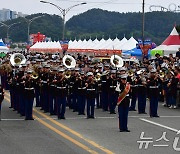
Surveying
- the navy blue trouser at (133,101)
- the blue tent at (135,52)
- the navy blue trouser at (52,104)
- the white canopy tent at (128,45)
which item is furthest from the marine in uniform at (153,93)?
the white canopy tent at (128,45)

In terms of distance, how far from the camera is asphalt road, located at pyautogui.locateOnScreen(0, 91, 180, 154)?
1322cm

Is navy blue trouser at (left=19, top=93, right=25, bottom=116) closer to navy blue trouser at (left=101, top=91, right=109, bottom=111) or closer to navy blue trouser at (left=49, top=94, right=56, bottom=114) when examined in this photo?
navy blue trouser at (left=49, top=94, right=56, bottom=114)

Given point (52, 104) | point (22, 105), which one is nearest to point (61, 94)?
point (52, 104)

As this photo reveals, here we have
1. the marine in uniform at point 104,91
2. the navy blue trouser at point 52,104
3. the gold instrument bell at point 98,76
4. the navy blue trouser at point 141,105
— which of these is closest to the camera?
the navy blue trouser at point 52,104

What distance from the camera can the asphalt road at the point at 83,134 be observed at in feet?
43.4

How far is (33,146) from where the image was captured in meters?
13.6

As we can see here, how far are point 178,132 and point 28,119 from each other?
5565mm

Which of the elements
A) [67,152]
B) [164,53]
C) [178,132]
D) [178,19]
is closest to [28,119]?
[178,132]

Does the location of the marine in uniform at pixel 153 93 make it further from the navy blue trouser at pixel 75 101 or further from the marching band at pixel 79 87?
the navy blue trouser at pixel 75 101

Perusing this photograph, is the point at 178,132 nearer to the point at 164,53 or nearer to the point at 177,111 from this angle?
the point at 177,111

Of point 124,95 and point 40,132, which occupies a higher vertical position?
point 124,95

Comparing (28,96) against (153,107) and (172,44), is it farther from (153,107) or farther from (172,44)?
(172,44)

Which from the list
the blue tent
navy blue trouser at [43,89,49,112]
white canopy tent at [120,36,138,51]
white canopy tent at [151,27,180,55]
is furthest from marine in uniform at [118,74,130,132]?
white canopy tent at [120,36,138,51]

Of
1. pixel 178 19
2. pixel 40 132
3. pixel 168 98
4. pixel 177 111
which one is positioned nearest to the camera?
pixel 40 132
